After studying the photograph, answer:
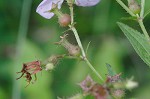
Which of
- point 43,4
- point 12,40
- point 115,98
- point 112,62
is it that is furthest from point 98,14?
point 115,98

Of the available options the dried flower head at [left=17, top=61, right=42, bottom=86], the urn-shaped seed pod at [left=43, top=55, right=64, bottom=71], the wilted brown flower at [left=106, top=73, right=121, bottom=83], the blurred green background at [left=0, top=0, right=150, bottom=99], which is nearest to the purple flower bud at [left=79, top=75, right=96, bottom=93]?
the wilted brown flower at [left=106, top=73, right=121, bottom=83]

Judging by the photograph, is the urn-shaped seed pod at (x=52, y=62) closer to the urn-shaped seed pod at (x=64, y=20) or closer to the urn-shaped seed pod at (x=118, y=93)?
the urn-shaped seed pod at (x=64, y=20)

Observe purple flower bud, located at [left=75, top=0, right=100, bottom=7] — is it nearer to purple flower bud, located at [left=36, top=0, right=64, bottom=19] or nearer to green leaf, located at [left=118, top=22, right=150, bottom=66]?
purple flower bud, located at [left=36, top=0, right=64, bottom=19]

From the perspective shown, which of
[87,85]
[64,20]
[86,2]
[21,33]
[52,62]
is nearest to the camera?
[87,85]

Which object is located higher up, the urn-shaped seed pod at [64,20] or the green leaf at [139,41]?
the urn-shaped seed pod at [64,20]

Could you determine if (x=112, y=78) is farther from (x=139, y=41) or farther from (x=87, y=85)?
(x=139, y=41)

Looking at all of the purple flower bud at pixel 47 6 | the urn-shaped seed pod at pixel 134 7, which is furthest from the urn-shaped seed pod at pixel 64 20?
the urn-shaped seed pod at pixel 134 7

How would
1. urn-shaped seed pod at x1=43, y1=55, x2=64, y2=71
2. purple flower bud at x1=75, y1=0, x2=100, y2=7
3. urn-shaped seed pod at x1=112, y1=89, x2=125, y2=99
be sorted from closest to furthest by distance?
urn-shaped seed pod at x1=112, y1=89, x2=125, y2=99 → urn-shaped seed pod at x1=43, y1=55, x2=64, y2=71 → purple flower bud at x1=75, y1=0, x2=100, y2=7

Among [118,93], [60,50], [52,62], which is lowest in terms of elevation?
[118,93]

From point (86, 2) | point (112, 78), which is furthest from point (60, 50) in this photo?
point (112, 78)

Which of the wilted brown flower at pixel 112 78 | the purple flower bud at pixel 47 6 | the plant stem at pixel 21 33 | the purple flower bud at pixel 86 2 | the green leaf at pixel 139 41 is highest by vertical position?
the plant stem at pixel 21 33
